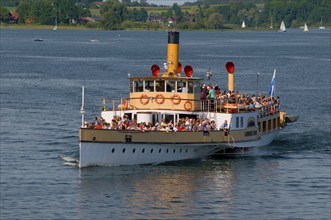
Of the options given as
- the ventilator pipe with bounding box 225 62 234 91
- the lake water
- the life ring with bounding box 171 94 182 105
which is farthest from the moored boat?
the ventilator pipe with bounding box 225 62 234 91

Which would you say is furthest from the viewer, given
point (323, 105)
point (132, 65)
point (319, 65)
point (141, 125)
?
point (319, 65)

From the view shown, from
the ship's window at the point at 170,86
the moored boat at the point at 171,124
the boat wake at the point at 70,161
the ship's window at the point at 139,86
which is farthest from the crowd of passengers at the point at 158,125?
the boat wake at the point at 70,161

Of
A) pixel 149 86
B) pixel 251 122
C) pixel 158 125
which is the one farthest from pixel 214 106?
pixel 158 125

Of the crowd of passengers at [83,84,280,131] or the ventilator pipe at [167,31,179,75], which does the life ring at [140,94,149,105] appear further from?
the ventilator pipe at [167,31,179,75]

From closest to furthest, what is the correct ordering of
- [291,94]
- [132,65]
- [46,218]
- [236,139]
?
[46,218] < [236,139] < [291,94] < [132,65]

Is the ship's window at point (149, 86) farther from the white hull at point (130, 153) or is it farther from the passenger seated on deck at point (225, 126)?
the passenger seated on deck at point (225, 126)

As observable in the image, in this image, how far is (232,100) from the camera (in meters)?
65.6

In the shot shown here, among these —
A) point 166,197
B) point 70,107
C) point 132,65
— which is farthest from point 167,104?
point 132,65

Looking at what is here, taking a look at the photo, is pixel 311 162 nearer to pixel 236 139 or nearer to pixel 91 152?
pixel 236 139

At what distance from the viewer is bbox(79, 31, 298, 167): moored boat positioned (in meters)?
57.8

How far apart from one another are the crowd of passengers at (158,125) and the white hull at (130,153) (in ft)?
3.38

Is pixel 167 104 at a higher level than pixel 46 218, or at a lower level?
higher

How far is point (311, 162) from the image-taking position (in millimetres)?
63906

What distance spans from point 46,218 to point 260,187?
1365cm
